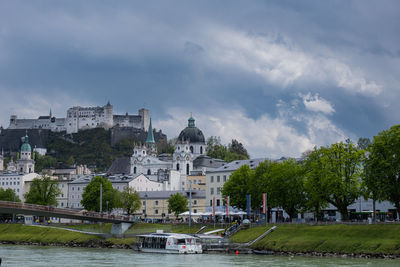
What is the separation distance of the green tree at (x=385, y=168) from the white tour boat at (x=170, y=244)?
2094 cm

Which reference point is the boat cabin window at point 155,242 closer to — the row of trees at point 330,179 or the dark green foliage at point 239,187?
the row of trees at point 330,179

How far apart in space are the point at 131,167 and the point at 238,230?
115002 mm

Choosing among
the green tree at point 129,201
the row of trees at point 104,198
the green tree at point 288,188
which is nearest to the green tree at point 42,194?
the row of trees at point 104,198

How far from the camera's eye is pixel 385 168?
7019 centimetres

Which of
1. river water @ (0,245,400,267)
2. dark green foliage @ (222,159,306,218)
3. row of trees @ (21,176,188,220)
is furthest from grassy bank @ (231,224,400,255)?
row of trees @ (21,176,188,220)

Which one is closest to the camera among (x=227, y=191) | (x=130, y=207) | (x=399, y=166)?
(x=399, y=166)

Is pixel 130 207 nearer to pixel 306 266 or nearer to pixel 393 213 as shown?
pixel 393 213

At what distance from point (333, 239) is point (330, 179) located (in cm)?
1177

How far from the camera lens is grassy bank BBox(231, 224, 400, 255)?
6188 centimetres

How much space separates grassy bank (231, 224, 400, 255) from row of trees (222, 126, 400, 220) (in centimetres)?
537

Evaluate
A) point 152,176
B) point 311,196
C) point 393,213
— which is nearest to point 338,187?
point 311,196

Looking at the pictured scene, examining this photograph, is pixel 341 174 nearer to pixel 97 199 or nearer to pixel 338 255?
pixel 338 255

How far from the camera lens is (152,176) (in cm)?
17925

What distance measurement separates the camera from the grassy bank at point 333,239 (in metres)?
61.9
